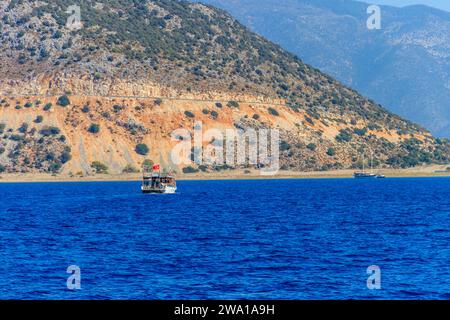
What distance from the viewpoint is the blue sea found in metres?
44.6

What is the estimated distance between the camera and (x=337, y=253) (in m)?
62.0

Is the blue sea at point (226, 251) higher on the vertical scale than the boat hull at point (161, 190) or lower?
lower

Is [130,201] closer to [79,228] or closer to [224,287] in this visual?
[79,228]

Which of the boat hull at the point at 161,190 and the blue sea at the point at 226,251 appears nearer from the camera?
the blue sea at the point at 226,251

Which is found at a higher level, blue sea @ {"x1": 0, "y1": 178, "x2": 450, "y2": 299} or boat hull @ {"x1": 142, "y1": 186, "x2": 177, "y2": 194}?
boat hull @ {"x1": 142, "y1": 186, "x2": 177, "y2": 194}

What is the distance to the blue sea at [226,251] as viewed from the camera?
44.6 m

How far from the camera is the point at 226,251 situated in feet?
209

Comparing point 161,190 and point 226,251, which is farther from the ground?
point 161,190

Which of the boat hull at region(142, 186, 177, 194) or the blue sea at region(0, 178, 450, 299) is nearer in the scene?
the blue sea at region(0, 178, 450, 299)

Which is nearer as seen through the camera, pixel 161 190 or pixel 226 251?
pixel 226 251

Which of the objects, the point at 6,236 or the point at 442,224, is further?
the point at 442,224

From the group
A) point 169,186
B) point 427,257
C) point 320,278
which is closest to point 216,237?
point 427,257
